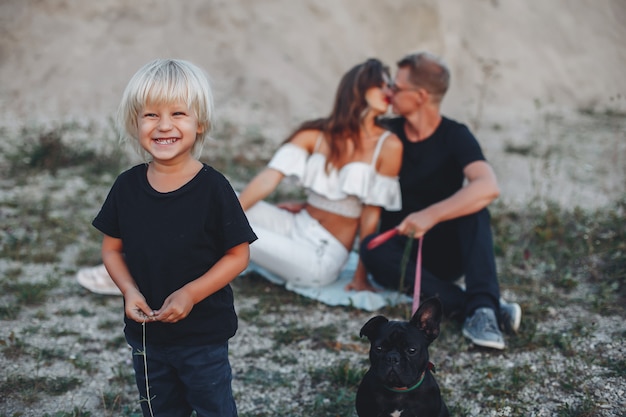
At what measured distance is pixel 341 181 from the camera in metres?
3.99

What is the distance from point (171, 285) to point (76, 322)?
1.93 meters

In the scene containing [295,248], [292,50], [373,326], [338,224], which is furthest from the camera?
[292,50]

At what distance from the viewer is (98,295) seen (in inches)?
160

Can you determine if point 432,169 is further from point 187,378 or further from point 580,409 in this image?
point 187,378

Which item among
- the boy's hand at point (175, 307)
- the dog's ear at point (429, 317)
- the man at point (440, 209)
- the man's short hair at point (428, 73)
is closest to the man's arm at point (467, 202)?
the man at point (440, 209)

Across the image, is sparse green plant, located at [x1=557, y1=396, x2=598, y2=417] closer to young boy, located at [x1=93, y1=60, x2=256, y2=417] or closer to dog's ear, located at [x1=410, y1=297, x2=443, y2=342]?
dog's ear, located at [x1=410, y1=297, x2=443, y2=342]

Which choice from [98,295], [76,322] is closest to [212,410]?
[76,322]

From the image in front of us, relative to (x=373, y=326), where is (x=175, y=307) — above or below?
above

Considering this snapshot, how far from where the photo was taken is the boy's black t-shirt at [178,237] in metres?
2.03

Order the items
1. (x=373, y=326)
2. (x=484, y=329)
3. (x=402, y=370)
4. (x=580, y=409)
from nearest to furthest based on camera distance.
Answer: (x=402, y=370) → (x=373, y=326) → (x=580, y=409) → (x=484, y=329)

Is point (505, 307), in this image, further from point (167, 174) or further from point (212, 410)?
point (167, 174)

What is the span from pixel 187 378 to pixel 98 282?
2.17 metres

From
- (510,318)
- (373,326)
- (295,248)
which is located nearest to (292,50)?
(295,248)

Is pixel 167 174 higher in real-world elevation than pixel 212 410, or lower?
higher
